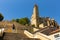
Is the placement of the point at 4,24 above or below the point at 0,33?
above

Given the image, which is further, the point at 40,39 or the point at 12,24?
the point at 12,24

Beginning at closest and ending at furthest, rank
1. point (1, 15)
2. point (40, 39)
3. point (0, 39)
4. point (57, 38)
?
point (57, 38), point (0, 39), point (40, 39), point (1, 15)

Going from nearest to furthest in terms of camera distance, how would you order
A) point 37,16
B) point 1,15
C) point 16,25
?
point 16,25
point 1,15
point 37,16

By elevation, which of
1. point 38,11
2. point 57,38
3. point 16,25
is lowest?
point 57,38

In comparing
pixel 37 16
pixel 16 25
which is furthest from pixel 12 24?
pixel 37 16

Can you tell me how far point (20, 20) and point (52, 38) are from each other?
140 feet

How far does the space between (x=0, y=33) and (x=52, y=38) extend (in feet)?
18.1

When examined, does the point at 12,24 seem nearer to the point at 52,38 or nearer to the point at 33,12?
the point at 33,12

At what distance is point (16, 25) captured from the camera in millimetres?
41375

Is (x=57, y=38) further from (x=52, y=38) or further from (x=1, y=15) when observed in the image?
(x=1, y=15)

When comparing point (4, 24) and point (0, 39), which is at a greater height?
point (4, 24)

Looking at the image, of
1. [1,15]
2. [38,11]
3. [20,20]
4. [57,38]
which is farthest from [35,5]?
[57,38]

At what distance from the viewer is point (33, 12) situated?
60594mm

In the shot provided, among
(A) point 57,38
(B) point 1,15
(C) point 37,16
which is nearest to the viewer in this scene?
(A) point 57,38
